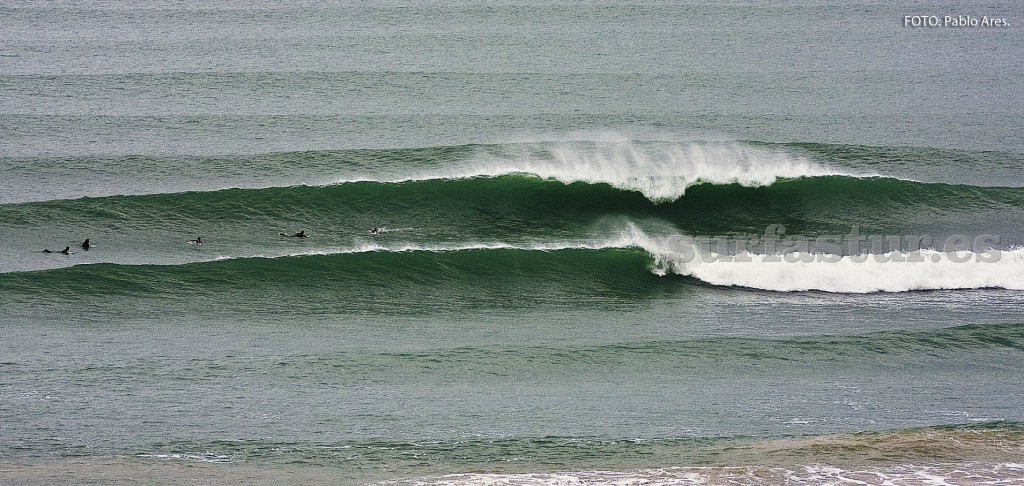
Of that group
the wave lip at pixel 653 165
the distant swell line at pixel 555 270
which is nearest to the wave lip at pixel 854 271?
the distant swell line at pixel 555 270

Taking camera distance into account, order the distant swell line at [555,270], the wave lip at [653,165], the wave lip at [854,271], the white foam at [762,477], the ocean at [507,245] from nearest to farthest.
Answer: the white foam at [762,477]
the ocean at [507,245]
the distant swell line at [555,270]
the wave lip at [854,271]
the wave lip at [653,165]

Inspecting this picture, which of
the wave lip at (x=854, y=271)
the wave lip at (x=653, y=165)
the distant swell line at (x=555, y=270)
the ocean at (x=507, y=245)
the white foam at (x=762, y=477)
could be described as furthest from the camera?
the wave lip at (x=653, y=165)

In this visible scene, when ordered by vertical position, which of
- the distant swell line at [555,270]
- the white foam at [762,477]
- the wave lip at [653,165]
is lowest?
the white foam at [762,477]

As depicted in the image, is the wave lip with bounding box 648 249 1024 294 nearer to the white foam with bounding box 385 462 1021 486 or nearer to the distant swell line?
the distant swell line

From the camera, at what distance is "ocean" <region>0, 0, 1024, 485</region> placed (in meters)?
11.6

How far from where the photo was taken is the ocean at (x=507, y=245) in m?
11.6

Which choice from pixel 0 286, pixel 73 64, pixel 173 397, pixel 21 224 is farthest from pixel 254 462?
pixel 73 64

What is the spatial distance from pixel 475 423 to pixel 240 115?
40.6ft

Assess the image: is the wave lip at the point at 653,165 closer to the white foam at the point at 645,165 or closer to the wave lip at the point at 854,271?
the white foam at the point at 645,165

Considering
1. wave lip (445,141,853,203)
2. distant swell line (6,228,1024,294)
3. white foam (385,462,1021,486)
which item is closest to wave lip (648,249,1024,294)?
distant swell line (6,228,1024,294)

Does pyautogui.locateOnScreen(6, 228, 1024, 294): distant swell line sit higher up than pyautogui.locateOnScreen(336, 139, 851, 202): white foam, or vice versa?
pyautogui.locateOnScreen(336, 139, 851, 202): white foam

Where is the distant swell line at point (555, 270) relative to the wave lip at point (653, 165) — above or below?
below

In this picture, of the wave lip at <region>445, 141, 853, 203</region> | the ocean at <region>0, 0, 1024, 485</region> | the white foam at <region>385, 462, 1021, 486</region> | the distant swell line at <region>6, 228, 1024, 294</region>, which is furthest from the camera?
the wave lip at <region>445, 141, 853, 203</region>

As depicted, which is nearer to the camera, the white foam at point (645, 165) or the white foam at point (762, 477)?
the white foam at point (762, 477)
